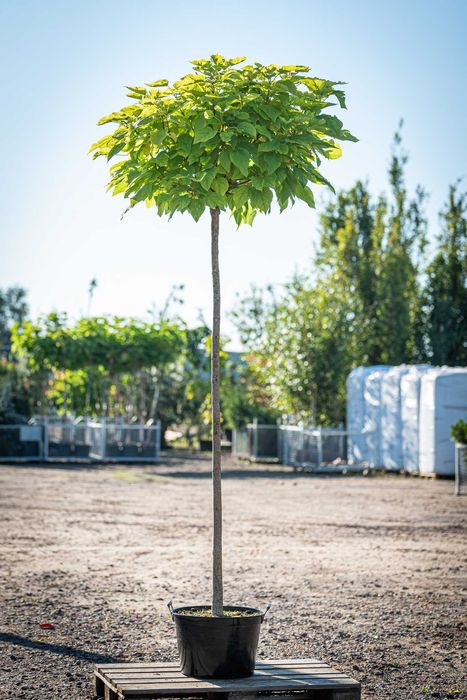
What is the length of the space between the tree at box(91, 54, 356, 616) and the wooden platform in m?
0.40

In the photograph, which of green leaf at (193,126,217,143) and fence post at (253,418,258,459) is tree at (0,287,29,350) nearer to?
fence post at (253,418,258,459)

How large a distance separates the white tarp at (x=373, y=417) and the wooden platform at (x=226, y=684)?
23.1 metres

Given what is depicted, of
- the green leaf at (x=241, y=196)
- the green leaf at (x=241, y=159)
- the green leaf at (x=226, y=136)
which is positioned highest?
the green leaf at (x=226, y=136)

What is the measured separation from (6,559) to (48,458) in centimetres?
2096

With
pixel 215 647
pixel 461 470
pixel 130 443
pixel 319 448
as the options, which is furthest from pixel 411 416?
pixel 215 647

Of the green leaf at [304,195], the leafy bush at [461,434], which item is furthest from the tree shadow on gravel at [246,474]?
the green leaf at [304,195]

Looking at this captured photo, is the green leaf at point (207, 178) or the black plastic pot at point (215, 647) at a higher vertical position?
the green leaf at point (207, 178)

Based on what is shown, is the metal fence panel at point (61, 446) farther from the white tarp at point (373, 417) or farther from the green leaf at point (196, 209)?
the green leaf at point (196, 209)

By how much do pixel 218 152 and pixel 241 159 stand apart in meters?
0.27

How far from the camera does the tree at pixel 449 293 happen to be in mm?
39875

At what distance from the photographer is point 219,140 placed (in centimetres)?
534

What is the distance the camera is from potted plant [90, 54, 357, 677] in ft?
16.9

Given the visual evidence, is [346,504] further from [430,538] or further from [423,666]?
[423,666]

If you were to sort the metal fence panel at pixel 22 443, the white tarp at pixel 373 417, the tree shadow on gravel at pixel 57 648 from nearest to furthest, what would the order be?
the tree shadow on gravel at pixel 57 648
the white tarp at pixel 373 417
the metal fence panel at pixel 22 443
